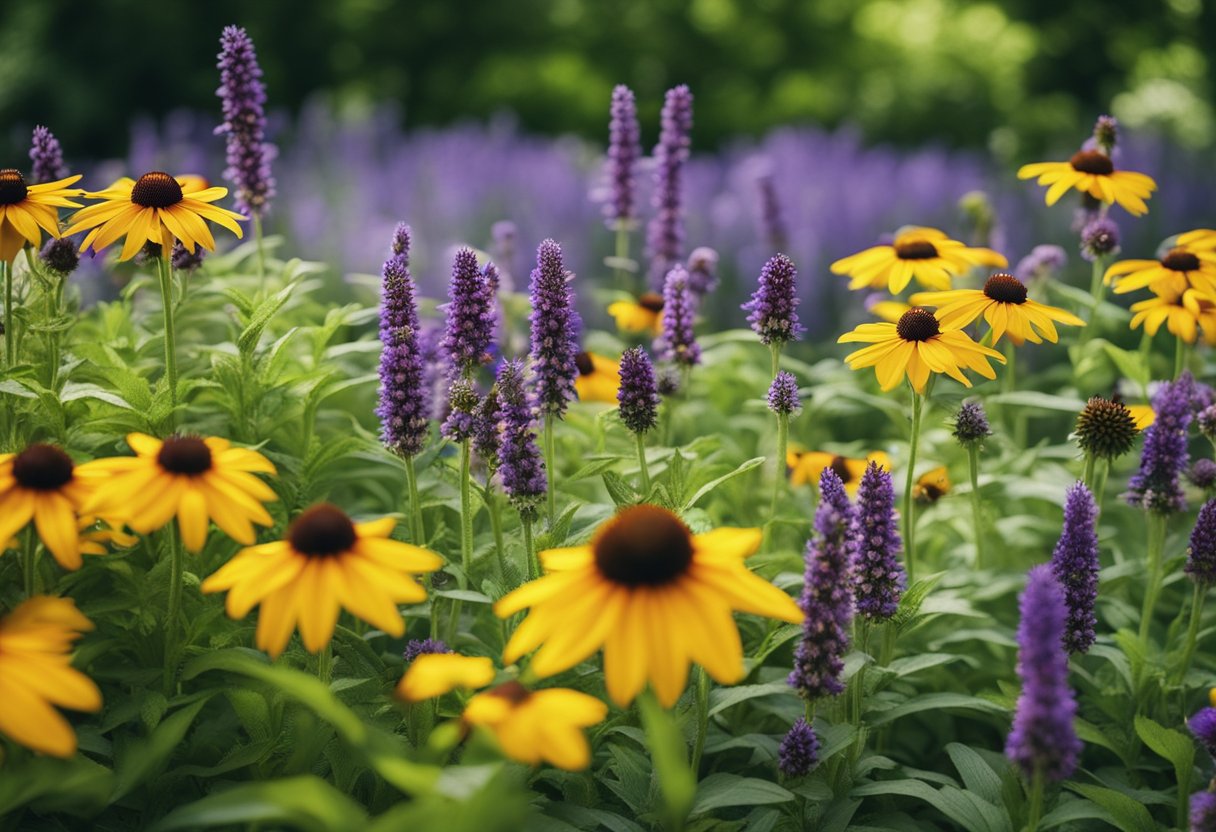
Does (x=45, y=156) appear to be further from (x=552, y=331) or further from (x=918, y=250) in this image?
(x=918, y=250)

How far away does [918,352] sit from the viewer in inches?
101

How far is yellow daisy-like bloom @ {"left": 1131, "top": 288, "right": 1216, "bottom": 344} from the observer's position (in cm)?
295

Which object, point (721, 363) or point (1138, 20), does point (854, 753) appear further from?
point (1138, 20)

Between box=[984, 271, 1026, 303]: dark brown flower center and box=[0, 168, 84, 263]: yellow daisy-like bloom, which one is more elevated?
box=[0, 168, 84, 263]: yellow daisy-like bloom

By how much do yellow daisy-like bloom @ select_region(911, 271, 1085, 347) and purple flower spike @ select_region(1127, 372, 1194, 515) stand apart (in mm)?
263

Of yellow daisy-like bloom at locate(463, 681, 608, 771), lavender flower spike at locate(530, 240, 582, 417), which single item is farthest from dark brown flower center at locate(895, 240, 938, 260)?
yellow daisy-like bloom at locate(463, 681, 608, 771)

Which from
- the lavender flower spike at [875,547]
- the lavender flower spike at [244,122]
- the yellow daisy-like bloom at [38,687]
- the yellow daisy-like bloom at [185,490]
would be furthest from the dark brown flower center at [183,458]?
the lavender flower spike at [244,122]

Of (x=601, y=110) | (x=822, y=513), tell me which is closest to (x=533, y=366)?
(x=822, y=513)

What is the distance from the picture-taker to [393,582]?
6.40ft

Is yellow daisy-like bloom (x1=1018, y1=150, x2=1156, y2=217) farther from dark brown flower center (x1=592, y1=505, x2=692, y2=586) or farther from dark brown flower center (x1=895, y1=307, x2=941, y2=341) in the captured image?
dark brown flower center (x1=592, y1=505, x2=692, y2=586)

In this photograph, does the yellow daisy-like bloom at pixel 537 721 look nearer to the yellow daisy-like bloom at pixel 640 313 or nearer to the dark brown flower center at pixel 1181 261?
the yellow daisy-like bloom at pixel 640 313

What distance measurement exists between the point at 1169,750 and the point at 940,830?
518mm

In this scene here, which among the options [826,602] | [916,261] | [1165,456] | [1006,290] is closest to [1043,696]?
[826,602]

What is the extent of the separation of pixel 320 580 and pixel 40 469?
0.56m
